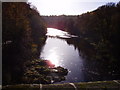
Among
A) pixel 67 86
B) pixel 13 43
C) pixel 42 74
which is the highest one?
pixel 67 86

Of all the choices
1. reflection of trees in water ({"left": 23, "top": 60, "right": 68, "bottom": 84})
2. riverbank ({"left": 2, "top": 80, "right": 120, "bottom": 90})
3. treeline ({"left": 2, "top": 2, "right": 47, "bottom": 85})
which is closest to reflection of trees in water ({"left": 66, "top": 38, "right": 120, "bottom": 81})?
reflection of trees in water ({"left": 23, "top": 60, "right": 68, "bottom": 84})

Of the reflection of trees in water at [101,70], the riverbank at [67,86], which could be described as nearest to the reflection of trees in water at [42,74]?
the reflection of trees in water at [101,70]

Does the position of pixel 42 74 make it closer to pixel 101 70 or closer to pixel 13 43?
pixel 13 43

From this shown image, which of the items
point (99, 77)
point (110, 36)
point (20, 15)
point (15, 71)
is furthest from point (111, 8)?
point (15, 71)

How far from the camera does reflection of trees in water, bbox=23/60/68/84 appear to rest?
13850 mm

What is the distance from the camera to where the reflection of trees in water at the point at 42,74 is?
13850mm

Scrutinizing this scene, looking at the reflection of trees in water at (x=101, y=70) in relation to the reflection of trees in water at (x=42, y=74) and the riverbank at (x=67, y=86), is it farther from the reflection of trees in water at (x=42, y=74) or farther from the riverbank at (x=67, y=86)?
the riverbank at (x=67, y=86)

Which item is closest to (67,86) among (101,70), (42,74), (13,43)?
(42,74)

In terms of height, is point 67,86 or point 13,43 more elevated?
point 67,86

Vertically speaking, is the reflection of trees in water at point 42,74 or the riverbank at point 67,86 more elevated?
the riverbank at point 67,86

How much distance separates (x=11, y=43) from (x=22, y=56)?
1.61 meters

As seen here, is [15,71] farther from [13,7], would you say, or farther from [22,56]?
[13,7]

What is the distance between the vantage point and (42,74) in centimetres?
1579

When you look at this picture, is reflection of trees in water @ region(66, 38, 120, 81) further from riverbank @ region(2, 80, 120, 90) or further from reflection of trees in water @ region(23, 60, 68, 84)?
riverbank @ region(2, 80, 120, 90)
